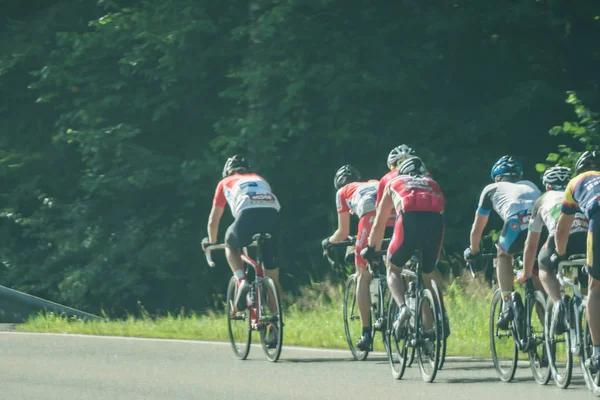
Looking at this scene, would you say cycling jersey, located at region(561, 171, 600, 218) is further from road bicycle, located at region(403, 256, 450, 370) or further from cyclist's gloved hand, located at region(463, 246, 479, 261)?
cyclist's gloved hand, located at region(463, 246, 479, 261)

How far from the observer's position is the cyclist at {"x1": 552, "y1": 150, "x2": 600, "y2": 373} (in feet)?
29.4

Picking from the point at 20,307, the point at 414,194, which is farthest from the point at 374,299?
the point at 20,307

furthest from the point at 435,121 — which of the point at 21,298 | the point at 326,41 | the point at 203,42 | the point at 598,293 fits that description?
the point at 598,293

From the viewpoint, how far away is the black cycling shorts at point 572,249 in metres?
9.84

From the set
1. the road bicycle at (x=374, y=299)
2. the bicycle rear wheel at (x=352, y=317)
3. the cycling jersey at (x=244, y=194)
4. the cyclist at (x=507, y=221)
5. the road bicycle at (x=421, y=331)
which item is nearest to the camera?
the road bicycle at (x=421, y=331)

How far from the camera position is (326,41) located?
20562 millimetres

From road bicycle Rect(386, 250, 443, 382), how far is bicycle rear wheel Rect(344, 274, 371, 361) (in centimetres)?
157

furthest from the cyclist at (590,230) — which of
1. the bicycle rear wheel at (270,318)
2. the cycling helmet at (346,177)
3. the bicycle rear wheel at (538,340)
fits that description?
the cycling helmet at (346,177)

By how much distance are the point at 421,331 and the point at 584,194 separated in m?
1.88

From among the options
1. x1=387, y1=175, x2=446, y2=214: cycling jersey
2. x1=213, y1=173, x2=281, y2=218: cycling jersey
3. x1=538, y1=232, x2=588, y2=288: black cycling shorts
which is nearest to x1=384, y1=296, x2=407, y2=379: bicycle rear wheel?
x1=387, y1=175, x2=446, y2=214: cycling jersey

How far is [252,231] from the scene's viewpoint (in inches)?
490

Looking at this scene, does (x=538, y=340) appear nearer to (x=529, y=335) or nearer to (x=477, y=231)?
(x=529, y=335)

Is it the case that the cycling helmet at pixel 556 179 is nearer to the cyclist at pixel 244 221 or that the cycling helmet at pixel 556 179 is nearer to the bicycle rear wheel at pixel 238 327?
the cyclist at pixel 244 221

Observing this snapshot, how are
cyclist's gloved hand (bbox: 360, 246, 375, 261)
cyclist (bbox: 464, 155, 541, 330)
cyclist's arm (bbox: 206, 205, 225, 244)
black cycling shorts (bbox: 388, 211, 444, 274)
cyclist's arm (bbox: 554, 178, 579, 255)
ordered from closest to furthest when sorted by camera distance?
1. cyclist's arm (bbox: 554, 178, 579, 255)
2. cyclist (bbox: 464, 155, 541, 330)
3. black cycling shorts (bbox: 388, 211, 444, 274)
4. cyclist's gloved hand (bbox: 360, 246, 375, 261)
5. cyclist's arm (bbox: 206, 205, 225, 244)
